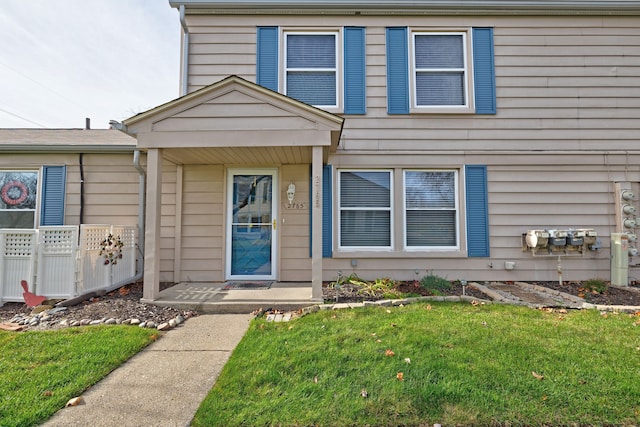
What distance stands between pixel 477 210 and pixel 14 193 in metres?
9.08

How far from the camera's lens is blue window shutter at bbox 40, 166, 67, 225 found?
19.4ft

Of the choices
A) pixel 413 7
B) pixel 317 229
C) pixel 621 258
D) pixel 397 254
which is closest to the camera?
pixel 317 229

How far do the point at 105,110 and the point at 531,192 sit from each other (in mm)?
22321

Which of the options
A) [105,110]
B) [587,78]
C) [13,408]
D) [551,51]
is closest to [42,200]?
[13,408]

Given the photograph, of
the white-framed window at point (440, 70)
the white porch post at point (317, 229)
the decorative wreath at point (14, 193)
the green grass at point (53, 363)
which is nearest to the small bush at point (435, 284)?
the white porch post at point (317, 229)

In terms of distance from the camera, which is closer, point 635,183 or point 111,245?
point 111,245

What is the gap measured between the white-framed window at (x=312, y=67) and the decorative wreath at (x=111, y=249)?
162 inches

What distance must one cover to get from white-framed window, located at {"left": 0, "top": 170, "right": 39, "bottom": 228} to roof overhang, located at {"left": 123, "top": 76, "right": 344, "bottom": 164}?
3.43 m

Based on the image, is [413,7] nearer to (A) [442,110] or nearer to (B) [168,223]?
(A) [442,110]

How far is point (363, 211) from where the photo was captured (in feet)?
19.5

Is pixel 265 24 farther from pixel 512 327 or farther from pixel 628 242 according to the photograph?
pixel 628 242

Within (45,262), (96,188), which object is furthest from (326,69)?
(45,262)

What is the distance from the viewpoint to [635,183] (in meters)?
5.93

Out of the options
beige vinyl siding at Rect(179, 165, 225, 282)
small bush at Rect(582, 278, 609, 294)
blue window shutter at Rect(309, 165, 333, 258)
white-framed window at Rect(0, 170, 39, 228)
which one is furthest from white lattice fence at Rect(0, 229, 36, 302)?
small bush at Rect(582, 278, 609, 294)
